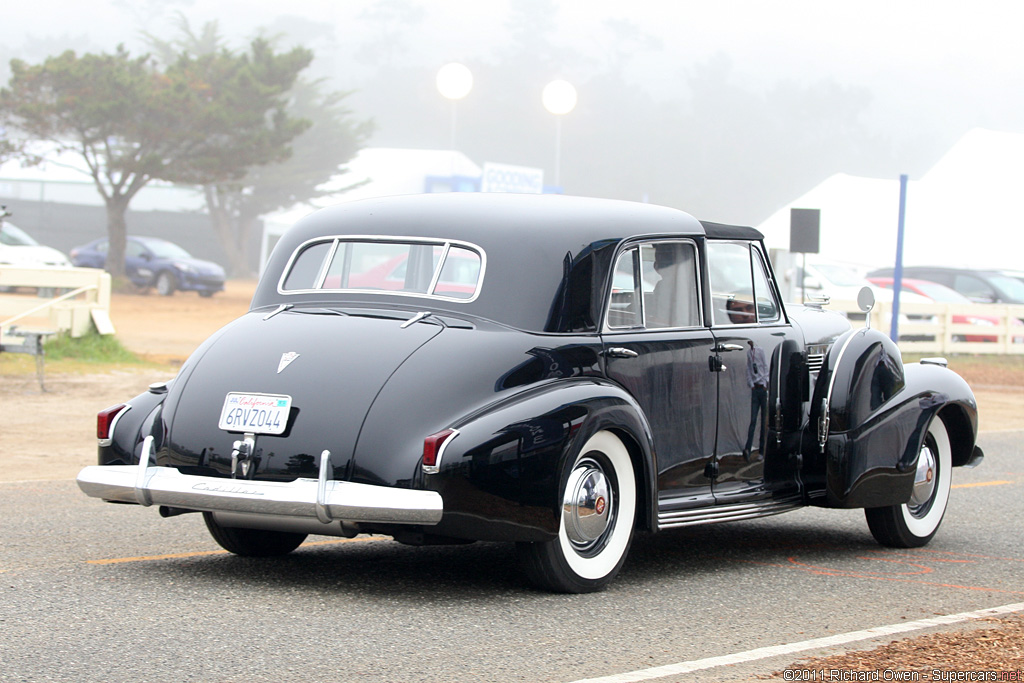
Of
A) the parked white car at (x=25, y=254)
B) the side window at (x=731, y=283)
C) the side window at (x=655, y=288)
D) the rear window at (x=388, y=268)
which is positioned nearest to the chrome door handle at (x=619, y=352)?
the side window at (x=655, y=288)

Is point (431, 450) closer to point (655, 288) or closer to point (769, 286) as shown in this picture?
point (655, 288)

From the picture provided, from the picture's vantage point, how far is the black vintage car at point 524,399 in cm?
576

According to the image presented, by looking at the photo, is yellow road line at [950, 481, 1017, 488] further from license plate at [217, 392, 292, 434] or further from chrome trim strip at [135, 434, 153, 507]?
chrome trim strip at [135, 434, 153, 507]

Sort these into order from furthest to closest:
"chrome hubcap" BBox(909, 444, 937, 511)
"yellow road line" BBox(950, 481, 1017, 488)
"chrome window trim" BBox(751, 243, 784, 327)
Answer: "yellow road line" BBox(950, 481, 1017, 488) → "chrome hubcap" BBox(909, 444, 937, 511) → "chrome window trim" BBox(751, 243, 784, 327)

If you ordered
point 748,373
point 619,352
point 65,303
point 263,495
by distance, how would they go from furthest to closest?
point 65,303
point 748,373
point 619,352
point 263,495

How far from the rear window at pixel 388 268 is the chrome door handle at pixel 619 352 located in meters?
0.69

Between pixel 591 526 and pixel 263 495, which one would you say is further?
pixel 591 526

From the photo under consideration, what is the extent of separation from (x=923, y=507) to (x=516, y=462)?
11.0 feet

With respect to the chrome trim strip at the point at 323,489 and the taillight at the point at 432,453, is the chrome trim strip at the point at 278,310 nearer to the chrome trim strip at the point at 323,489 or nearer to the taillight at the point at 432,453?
the chrome trim strip at the point at 323,489

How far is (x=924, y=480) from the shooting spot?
26.3 ft

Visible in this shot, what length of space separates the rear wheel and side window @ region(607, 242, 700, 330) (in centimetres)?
196

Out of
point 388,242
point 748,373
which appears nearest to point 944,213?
point 748,373

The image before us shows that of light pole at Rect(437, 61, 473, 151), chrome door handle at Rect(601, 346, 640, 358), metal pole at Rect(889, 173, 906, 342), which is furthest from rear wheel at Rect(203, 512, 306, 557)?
light pole at Rect(437, 61, 473, 151)

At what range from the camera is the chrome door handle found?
6520 millimetres
